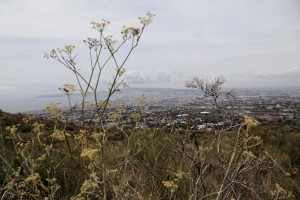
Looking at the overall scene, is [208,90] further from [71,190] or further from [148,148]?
[148,148]

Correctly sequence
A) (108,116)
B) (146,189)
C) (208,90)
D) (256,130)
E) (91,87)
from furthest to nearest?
1. (256,130)
2. (146,189)
3. (108,116)
4. (208,90)
5. (91,87)

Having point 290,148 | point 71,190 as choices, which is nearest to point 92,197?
point 71,190

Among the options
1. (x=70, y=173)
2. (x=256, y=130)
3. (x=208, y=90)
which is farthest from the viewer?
(x=256, y=130)

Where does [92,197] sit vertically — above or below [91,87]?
below

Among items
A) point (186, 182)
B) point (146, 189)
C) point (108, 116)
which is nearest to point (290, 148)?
point (186, 182)

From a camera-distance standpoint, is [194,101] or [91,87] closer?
[91,87]

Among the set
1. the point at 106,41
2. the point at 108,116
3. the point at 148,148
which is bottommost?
the point at 148,148

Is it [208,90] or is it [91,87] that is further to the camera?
[208,90]

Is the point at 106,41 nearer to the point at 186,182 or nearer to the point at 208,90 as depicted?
the point at 208,90

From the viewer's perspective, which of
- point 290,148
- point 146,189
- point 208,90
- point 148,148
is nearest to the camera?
point 208,90
